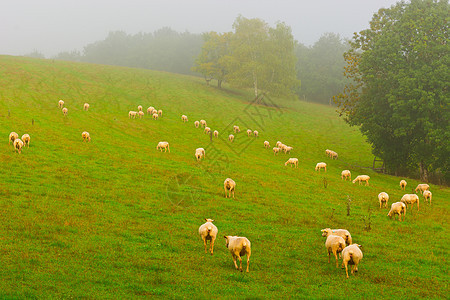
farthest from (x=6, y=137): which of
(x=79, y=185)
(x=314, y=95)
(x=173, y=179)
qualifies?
(x=314, y=95)

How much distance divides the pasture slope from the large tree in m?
4.36

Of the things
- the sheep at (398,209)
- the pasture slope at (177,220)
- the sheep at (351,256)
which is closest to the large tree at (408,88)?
the pasture slope at (177,220)

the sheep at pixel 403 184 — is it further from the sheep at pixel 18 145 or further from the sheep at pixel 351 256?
the sheep at pixel 18 145

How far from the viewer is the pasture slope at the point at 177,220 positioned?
11094mm

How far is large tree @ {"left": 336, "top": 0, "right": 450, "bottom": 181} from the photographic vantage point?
35.2m

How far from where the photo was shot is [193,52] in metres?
150

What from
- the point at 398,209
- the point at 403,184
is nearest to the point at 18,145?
the point at 398,209

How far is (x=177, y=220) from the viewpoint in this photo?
18.2 meters

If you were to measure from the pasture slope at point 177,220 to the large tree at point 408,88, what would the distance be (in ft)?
14.3

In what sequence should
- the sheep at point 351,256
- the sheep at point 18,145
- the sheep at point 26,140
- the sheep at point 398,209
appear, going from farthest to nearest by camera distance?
the sheep at point 26,140, the sheep at point 18,145, the sheep at point 398,209, the sheep at point 351,256

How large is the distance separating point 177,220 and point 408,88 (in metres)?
30.6

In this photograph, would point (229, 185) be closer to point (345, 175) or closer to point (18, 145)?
point (345, 175)

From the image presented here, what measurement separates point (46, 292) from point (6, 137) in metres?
27.0

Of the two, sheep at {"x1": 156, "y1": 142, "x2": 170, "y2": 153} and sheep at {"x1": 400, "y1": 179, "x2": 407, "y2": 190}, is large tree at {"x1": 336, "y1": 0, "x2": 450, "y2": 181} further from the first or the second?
sheep at {"x1": 156, "y1": 142, "x2": 170, "y2": 153}
